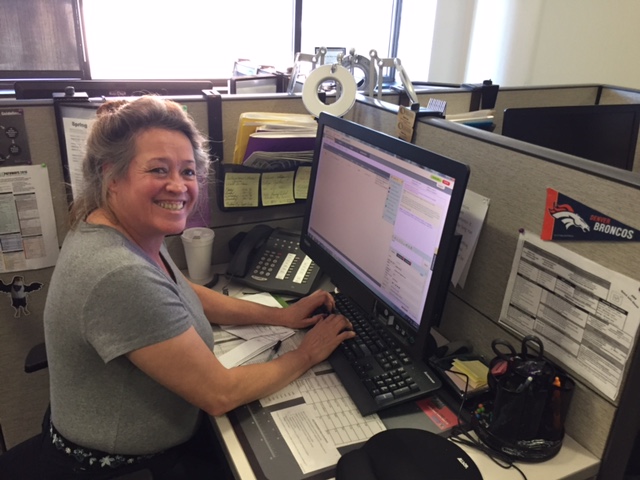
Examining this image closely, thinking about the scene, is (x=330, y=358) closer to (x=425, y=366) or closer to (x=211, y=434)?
(x=425, y=366)

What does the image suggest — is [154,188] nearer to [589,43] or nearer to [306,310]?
[306,310]

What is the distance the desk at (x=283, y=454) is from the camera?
2.77ft

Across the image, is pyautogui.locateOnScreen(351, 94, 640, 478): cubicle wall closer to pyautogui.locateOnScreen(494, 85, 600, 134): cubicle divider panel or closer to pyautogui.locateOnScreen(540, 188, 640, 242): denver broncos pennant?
pyautogui.locateOnScreen(540, 188, 640, 242): denver broncos pennant

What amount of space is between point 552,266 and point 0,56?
→ 3.32m

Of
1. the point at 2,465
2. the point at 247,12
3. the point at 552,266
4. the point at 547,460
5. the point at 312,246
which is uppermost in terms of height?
the point at 247,12

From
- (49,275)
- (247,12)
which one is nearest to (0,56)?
(247,12)

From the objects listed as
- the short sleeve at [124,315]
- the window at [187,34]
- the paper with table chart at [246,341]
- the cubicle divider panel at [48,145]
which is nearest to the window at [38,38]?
the window at [187,34]

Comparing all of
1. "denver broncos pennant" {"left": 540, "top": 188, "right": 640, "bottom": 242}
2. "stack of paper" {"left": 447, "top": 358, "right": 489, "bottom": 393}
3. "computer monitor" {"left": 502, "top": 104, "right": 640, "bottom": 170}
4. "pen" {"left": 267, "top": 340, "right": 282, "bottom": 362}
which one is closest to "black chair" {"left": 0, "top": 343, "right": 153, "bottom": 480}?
"pen" {"left": 267, "top": 340, "right": 282, "bottom": 362}

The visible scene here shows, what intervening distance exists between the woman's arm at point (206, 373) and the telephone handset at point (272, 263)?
14.3 inches

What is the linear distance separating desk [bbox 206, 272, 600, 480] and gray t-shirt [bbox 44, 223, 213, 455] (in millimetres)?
154

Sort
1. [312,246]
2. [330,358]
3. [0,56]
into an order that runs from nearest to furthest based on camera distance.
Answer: [330,358] → [312,246] → [0,56]

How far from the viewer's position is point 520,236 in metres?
0.99

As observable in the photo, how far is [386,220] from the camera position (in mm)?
1036

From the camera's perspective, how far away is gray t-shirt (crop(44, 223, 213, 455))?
0.89m
